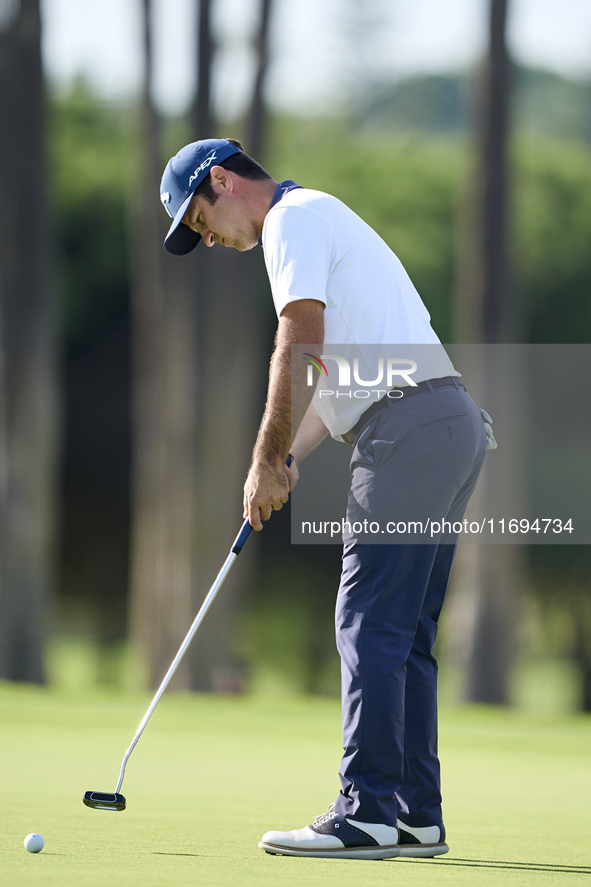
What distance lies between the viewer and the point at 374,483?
3234mm

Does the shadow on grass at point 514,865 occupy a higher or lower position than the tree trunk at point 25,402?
lower

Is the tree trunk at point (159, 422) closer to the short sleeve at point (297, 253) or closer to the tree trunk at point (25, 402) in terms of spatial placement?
the tree trunk at point (25, 402)

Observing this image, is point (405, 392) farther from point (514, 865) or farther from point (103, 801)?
point (103, 801)

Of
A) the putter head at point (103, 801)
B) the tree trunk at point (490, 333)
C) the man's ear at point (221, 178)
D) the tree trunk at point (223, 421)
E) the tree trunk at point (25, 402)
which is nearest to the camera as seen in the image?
the putter head at point (103, 801)

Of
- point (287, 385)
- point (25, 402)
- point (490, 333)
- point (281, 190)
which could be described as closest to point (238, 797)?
point (287, 385)

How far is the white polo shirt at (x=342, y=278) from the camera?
3.23 m

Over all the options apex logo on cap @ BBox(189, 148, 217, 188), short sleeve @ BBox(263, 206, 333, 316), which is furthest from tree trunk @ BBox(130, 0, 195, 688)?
short sleeve @ BBox(263, 206, 333, 316)

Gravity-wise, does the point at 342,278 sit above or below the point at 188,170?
below

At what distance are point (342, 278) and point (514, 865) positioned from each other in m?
1.45

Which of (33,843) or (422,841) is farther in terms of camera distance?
(422,841)

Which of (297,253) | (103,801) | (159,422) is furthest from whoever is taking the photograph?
(159,422)

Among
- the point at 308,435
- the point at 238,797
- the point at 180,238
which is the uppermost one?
the point at 180,238
